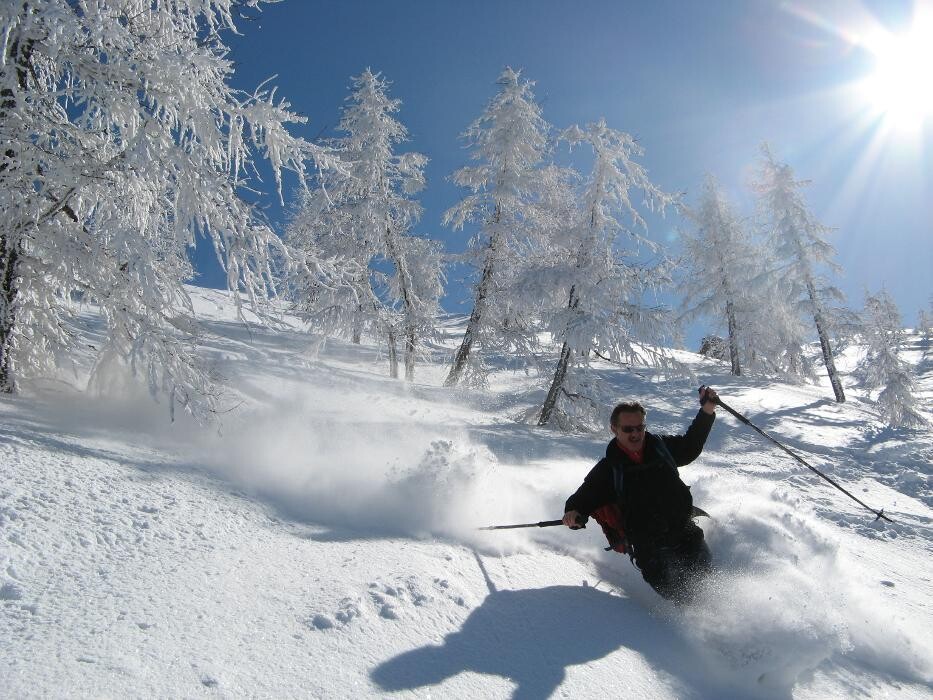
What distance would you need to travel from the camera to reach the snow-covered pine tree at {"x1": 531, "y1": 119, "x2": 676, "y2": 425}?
12297mm

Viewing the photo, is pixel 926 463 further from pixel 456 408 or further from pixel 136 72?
pixel 136 72

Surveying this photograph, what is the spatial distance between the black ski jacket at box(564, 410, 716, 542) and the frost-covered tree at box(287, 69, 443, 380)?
13.6 metres

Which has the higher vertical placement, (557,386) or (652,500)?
(557,386)

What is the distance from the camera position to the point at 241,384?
8.36 m

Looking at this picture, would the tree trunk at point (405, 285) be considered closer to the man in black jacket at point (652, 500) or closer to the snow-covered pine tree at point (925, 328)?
the man in black jacket at point (652, 500)

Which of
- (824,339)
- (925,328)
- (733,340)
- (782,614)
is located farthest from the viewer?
(925,328)

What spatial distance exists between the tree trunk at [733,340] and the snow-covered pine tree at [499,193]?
15.8m

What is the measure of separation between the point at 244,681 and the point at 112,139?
239 inches

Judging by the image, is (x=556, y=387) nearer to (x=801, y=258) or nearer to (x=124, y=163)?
(x=124, y=163)

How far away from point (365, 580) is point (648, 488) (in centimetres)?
219

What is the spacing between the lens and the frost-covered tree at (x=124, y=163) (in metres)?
4.90

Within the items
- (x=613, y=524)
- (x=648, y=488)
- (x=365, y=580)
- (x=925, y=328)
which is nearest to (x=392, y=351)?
(x=613, y=524)

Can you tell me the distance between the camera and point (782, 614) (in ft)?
11.4

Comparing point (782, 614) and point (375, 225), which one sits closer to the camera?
point (782, 614)
